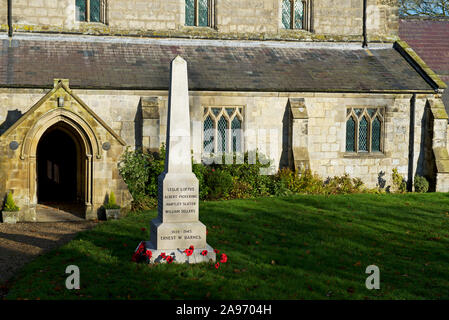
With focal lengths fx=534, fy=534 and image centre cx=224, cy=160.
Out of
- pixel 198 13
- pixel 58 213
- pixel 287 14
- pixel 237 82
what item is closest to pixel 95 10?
pixel 198 13

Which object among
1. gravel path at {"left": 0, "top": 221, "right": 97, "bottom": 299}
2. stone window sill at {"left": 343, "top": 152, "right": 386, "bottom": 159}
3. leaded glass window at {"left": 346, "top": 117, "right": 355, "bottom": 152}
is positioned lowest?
gravel path at {"left": 0, "top": 221, "right": 97, "bottom": 299}

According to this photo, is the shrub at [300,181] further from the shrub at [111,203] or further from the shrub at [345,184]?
the shrub at [111,203]

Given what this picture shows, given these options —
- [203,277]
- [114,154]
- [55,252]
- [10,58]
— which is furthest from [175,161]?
[10,58]

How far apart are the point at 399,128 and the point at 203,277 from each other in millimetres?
14090

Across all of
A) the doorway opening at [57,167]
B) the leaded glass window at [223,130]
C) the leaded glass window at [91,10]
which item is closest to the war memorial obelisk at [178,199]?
the leaded glass window at [223,130]

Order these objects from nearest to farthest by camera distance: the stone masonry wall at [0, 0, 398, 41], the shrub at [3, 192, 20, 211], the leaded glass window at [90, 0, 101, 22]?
1. the shrub at [3, 192, 20, 211]
2. the stone masonry wall at [0, 0, 398, 41]
3. the leaded glass window at [90, 0, 101, 22]

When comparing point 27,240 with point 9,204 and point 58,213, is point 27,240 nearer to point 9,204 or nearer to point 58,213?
point 9,204

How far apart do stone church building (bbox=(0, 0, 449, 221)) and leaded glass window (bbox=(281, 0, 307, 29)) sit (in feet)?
0.14

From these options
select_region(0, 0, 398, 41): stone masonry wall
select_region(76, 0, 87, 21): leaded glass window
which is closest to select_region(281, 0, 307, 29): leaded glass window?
select_region(0, 0, 398, 41): stone masonry wall

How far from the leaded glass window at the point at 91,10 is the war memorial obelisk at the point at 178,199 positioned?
1214 cm

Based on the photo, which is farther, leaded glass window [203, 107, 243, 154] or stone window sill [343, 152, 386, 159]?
stone window sill [343, 152, 386, 159]

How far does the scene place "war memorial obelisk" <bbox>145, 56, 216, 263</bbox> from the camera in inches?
388

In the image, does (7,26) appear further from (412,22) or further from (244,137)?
(412,22)

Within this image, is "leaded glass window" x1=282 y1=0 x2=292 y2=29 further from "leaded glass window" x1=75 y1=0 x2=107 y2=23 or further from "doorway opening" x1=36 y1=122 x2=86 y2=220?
"doorway opening" x1=36 y1=122 x2=86 y2=220
